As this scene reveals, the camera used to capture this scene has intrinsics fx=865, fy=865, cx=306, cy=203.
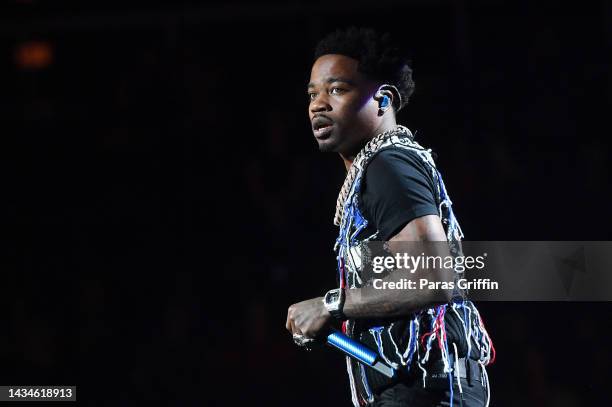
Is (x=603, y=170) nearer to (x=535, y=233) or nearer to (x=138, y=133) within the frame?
(x=535, y=233)

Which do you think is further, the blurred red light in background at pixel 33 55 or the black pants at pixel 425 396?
the blurred red light in background at pixel 33 55

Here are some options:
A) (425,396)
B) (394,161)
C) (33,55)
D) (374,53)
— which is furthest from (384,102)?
(33,55)

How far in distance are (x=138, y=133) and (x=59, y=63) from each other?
62.7 inches

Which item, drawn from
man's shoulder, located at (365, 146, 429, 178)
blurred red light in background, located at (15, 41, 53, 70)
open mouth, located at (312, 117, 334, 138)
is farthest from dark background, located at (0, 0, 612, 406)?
man's shoulder, located at (365, 146, 429, 178)

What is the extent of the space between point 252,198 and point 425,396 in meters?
3.02

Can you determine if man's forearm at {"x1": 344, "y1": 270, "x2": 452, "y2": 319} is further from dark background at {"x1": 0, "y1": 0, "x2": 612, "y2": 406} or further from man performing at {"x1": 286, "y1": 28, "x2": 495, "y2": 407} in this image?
dark background at {"x1": 0, "y1": 0, "x2": 612, "y2": 406}

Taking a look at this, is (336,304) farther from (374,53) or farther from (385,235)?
(374,53)

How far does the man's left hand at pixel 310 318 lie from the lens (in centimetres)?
237

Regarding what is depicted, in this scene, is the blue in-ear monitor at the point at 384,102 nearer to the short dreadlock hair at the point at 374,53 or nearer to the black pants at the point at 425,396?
the short dreadlock hair at the point at 374,53

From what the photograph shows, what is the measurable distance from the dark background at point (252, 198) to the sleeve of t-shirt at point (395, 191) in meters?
2.40

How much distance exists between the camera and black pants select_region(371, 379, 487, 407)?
239cm

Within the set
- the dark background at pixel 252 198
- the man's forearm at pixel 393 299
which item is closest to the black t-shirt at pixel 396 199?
the man's forearm at pixel 393 299

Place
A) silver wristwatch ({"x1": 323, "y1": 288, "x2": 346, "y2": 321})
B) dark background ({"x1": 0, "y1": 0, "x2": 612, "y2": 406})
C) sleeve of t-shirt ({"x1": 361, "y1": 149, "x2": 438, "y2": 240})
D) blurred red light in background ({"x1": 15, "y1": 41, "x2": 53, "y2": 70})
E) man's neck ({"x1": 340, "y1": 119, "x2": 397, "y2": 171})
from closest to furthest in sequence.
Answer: sleeve of t-shirt ({"x1": 361, "y1": 149, "x2": 438, "y2": 240}), silver wristwatch ({"x1": 323, "y1": 288, "x2": 346, "y2": 321}), man's neck ({"x1": 340, "y1": 119, "x2": 397, "y2": 171}), dark background ({"x1": 0, "y1": 0, "x2": 612, "y2": 406}), blurred red light in background ({"x1": 15, "y1": 41, "x2": 53, "y2": 70})

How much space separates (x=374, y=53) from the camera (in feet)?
8.88
